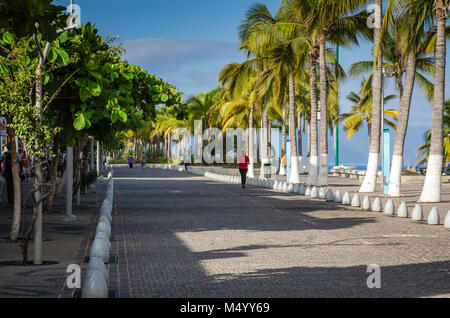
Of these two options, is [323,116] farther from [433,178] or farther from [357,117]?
[357,117]

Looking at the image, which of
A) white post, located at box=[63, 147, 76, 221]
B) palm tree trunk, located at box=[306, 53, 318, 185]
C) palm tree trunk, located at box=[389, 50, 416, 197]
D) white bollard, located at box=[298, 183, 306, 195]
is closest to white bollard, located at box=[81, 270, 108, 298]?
white post, located at box=[63, 147, 76, 221]

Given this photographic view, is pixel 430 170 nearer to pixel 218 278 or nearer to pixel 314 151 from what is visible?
pixel 314 151

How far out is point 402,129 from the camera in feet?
84.4

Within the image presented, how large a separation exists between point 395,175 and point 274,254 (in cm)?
1592

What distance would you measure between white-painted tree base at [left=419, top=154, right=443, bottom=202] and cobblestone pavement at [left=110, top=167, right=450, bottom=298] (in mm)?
4434

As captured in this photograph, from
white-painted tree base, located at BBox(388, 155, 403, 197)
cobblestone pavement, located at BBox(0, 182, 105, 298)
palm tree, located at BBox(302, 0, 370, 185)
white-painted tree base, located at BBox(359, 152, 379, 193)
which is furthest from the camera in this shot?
palm tree, located at BBox(302, 0, 370, 185)

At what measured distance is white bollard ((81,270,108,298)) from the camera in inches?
266

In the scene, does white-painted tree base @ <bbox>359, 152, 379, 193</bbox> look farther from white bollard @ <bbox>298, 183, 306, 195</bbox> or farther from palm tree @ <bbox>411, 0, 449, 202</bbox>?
palm tree @ <bbox>411, 0, 449, 202</bbox>

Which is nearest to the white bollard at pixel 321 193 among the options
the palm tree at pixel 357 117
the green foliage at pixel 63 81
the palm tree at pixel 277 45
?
the palm tree at pixel 277 45

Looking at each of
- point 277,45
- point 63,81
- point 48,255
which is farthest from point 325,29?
point 48,255

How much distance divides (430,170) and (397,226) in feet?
24.7

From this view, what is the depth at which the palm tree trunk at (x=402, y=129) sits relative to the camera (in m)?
25.3
